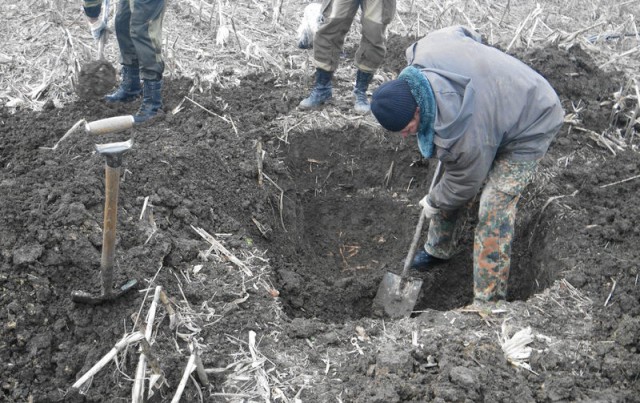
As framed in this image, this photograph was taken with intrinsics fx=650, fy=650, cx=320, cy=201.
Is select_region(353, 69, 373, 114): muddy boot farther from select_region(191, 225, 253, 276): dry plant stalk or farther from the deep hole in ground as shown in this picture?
select_region(191, 225, 253, 276): dry plant stalk

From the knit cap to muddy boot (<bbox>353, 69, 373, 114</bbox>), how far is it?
2.27m

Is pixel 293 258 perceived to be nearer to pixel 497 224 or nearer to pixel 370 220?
pixel 370 220

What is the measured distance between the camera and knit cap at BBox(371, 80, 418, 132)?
3719 millimetres

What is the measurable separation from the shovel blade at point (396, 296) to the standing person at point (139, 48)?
8.37 ft

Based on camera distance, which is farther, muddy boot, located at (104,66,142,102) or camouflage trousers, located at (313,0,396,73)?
muddy boot, located at (104,66,142,102)

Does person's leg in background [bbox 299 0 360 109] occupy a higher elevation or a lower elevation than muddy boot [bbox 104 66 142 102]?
higher

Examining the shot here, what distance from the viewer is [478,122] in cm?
387

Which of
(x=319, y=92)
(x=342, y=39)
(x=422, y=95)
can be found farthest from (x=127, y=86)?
(x=422, y=95)

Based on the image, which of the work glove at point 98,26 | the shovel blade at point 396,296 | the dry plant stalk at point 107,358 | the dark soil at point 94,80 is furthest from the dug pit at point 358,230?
the work glove at point 98,26

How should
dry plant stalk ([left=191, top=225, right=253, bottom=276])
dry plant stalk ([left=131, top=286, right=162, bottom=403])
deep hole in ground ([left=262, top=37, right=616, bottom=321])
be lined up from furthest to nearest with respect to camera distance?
1. deep hole in ground ([left=262, top=37, right=616, bottom=321])
2. dry plant stalk ([left=191, top=225, right=253, bottom=276])
3. dry plant stalk ([left=131, top=286, right=162, bottom=403])

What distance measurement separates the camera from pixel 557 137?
5.76 meters

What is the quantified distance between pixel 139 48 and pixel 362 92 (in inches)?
81.1

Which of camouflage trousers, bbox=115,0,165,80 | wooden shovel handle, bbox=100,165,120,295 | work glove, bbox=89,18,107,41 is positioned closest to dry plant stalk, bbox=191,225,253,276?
wooden shovel handle, bbox=100,165,120,295

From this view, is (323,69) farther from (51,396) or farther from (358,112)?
(51,396)
